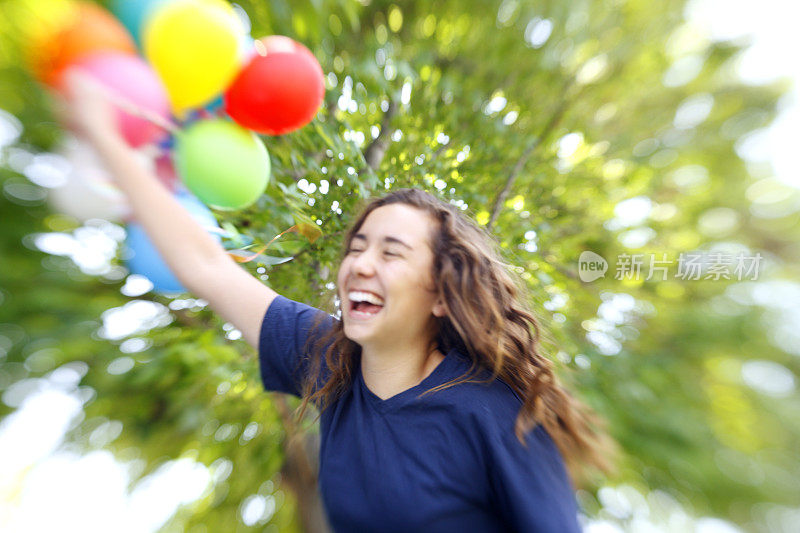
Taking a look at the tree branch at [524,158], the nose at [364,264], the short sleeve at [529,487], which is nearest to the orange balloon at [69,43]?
the nose at [364,264]

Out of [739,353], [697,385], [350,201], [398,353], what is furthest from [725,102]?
[398,353]

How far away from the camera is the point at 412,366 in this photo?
120 centimetres

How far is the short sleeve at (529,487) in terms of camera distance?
2.91 feet

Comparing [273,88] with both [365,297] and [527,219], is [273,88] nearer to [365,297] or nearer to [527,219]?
[365,297]

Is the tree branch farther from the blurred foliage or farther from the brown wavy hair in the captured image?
the brown wavy hair

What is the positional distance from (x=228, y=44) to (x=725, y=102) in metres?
4.99

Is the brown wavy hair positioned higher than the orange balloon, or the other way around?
the orange balloon

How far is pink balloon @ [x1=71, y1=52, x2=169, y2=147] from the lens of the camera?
82 cm

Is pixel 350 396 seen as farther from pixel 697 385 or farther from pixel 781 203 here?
pixel 781 203

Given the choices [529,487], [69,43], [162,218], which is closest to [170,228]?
[162,218]

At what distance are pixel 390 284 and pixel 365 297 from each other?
0.08 m

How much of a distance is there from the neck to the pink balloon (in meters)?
0.75

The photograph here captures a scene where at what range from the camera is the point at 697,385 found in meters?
3.66

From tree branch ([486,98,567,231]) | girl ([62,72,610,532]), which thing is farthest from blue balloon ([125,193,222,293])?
tree branch ([486,98,567,231])
